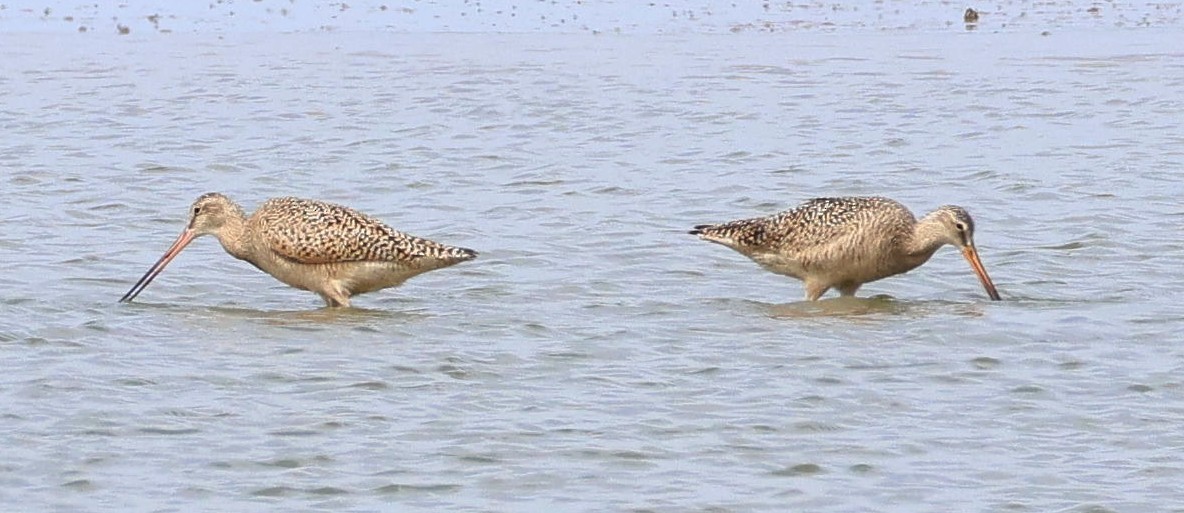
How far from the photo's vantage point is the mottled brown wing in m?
8.52

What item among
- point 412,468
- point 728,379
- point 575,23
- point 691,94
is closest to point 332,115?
point 691,94

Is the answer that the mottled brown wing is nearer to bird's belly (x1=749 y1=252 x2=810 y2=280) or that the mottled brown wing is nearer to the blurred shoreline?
bird's belly (x1=749 y1=252 x2=810 y2=280)

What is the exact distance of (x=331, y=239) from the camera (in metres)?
8.57

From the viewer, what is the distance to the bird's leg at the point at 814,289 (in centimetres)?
879

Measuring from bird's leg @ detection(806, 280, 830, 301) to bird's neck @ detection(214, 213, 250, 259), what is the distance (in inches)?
83.0

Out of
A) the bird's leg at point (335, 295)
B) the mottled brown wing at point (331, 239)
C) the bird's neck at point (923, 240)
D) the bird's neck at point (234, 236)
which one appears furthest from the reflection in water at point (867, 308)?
the bird's neck at point (234, 236)

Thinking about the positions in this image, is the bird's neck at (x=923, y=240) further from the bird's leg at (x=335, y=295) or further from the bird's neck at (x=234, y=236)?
the bird's neck at (x=234, y=236)

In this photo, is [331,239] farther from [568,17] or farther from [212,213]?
[568,17]

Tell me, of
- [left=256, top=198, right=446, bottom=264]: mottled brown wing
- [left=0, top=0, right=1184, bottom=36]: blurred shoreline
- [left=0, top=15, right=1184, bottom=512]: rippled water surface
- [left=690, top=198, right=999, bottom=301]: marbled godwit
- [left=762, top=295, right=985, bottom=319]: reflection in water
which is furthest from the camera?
[left=0, top=0, right=1184, bottom=36]: blurred shoreline

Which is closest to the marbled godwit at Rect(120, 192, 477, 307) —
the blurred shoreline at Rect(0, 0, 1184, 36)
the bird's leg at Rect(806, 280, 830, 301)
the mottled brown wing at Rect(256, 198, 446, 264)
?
the mottled brown wing at Rect(256, 198, 446, 264)

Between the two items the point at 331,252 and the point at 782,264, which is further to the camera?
the point at 782,264

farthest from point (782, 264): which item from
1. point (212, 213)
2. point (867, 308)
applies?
point (212, 213)

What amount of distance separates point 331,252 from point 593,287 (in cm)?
101

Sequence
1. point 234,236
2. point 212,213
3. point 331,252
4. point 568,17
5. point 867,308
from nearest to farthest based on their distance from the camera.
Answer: point 331,252
point 867,308
point 234,236
point 212,213
point 568,17
